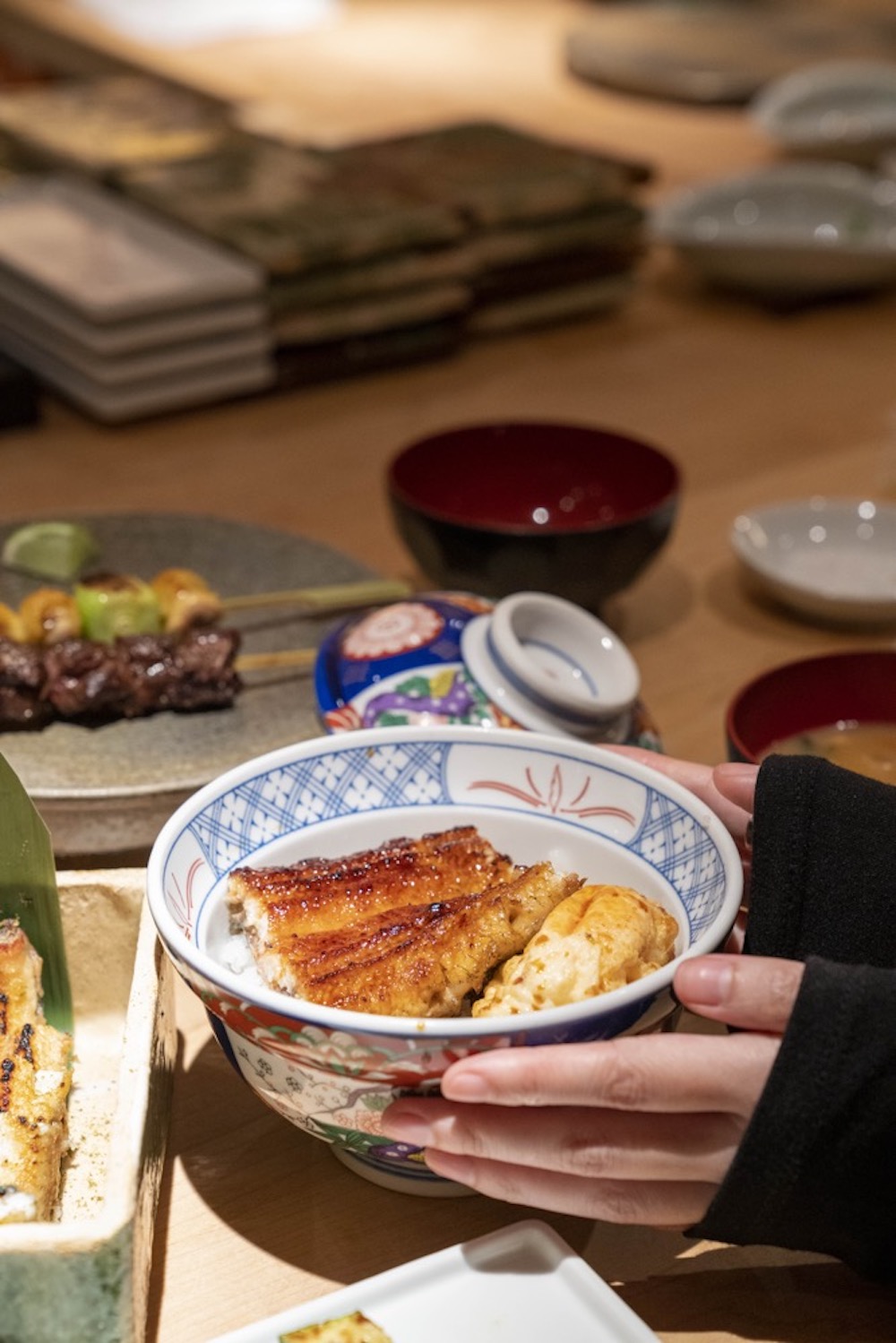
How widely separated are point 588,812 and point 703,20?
3.93 metres

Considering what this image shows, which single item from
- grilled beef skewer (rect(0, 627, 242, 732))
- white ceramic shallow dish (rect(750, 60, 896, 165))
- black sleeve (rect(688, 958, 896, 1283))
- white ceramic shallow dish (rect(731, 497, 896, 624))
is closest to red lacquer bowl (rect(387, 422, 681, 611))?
white ceramic shallow dish (rect(731, 497, 896, 624))

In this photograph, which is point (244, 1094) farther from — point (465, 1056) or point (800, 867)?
point (800, 867)

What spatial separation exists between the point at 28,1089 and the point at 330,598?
72 centimetres

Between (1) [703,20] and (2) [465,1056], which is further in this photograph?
(1) [703,20]

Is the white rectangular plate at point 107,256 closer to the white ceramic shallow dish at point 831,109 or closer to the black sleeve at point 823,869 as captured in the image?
the black sleeve at point 823,869

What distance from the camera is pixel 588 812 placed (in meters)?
1.04

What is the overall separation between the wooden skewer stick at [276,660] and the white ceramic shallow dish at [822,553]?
54 centimetres

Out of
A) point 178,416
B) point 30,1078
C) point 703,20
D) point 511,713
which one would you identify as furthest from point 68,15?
point 30,1078

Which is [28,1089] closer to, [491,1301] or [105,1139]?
[105,1139]

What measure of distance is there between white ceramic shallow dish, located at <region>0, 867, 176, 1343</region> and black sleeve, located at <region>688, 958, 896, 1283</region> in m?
0.30

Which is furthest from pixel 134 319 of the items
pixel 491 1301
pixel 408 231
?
pixel 491 1301

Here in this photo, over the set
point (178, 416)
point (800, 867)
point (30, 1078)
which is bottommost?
point (178, 416)

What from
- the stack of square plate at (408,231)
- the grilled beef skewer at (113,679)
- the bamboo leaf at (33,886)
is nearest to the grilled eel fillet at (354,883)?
the bamboo leaf at (33,886)

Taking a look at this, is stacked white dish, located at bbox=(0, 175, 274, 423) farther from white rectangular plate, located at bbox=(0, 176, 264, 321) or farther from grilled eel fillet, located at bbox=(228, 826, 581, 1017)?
grilled eel fillet, located at bbox=(228, 826, 581, 1017)
